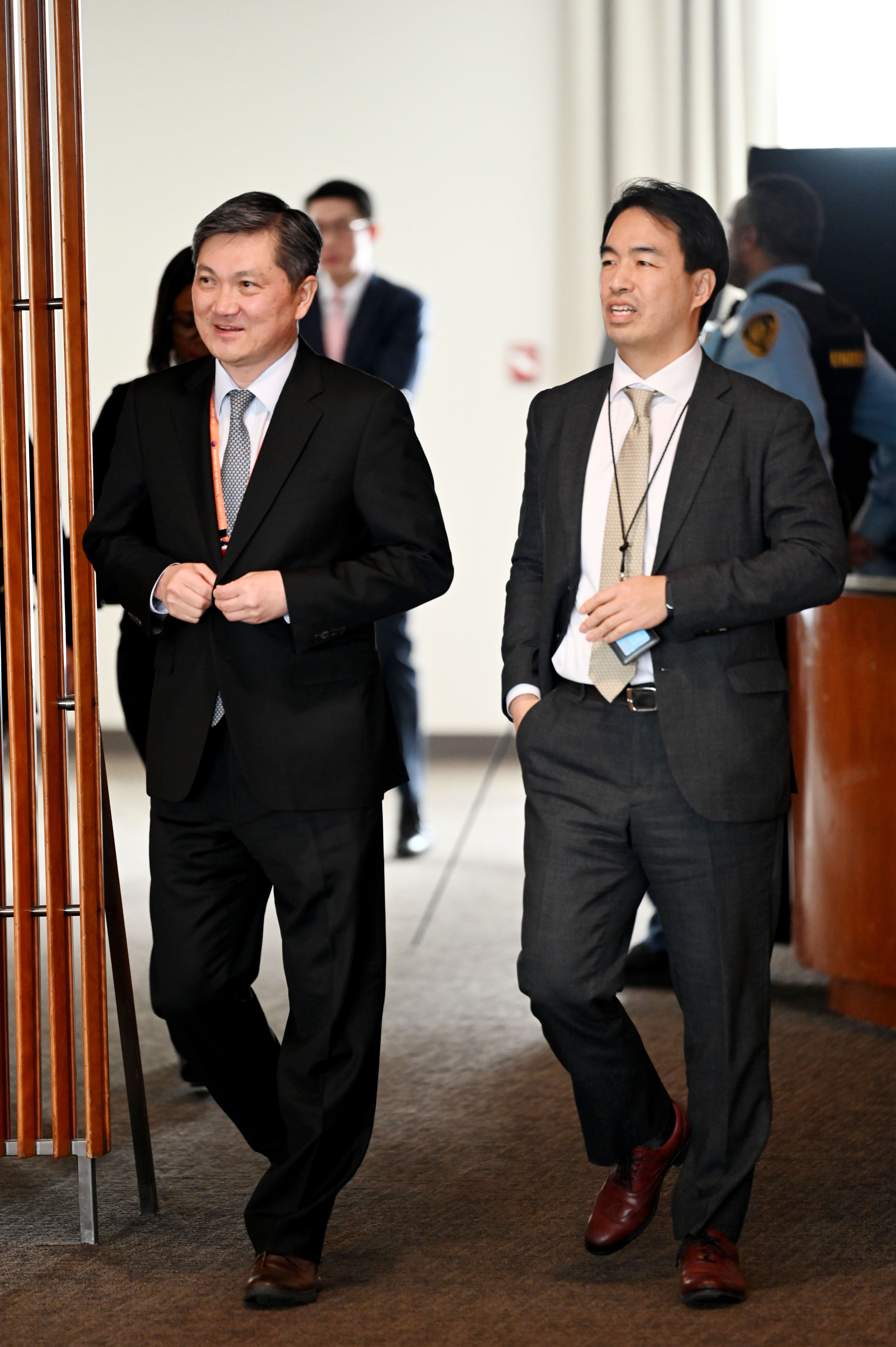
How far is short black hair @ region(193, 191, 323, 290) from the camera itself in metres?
2.40

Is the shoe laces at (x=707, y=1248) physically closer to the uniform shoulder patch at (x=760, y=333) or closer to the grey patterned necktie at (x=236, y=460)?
the grey patterned necktie at (x=236, y=460)

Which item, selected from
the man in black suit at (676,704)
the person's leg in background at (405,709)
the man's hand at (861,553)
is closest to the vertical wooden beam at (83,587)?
the man in black suit at (676,704)

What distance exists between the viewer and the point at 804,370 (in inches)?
162

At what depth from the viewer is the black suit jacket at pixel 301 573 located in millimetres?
2430

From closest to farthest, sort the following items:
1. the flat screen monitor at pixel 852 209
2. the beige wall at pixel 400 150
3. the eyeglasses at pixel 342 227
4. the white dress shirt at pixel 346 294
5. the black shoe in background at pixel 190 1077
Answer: the black shoe in background at pixel 190 1077 → the flat screen monitor at pixel 852 209 → the eyeglasses at pixel 342 227 → the white dress shirt at pixel 346 294 → the beige wall at pixel 400 150

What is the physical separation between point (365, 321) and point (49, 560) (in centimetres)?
349

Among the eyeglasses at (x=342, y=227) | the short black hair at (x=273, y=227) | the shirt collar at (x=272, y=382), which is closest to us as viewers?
the short black hair at (x=273, y=227)

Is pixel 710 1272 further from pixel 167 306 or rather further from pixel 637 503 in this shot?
pixel 167 306

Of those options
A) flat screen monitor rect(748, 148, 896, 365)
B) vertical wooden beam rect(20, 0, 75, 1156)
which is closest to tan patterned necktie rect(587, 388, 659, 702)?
vertical wooden beam rect(20, 0, 75, 1156)

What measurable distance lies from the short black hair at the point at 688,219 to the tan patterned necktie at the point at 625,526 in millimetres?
216

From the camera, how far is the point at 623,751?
243 cm

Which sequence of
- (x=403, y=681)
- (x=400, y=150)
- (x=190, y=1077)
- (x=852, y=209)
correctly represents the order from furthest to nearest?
1. (x=400, y=150)
2. (x=403, y=681)
3. (x=852, y=209)
4. (x=190, y=1077)

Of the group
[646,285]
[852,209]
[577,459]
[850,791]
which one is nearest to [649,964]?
[850,791]

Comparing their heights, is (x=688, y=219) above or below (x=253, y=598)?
above
